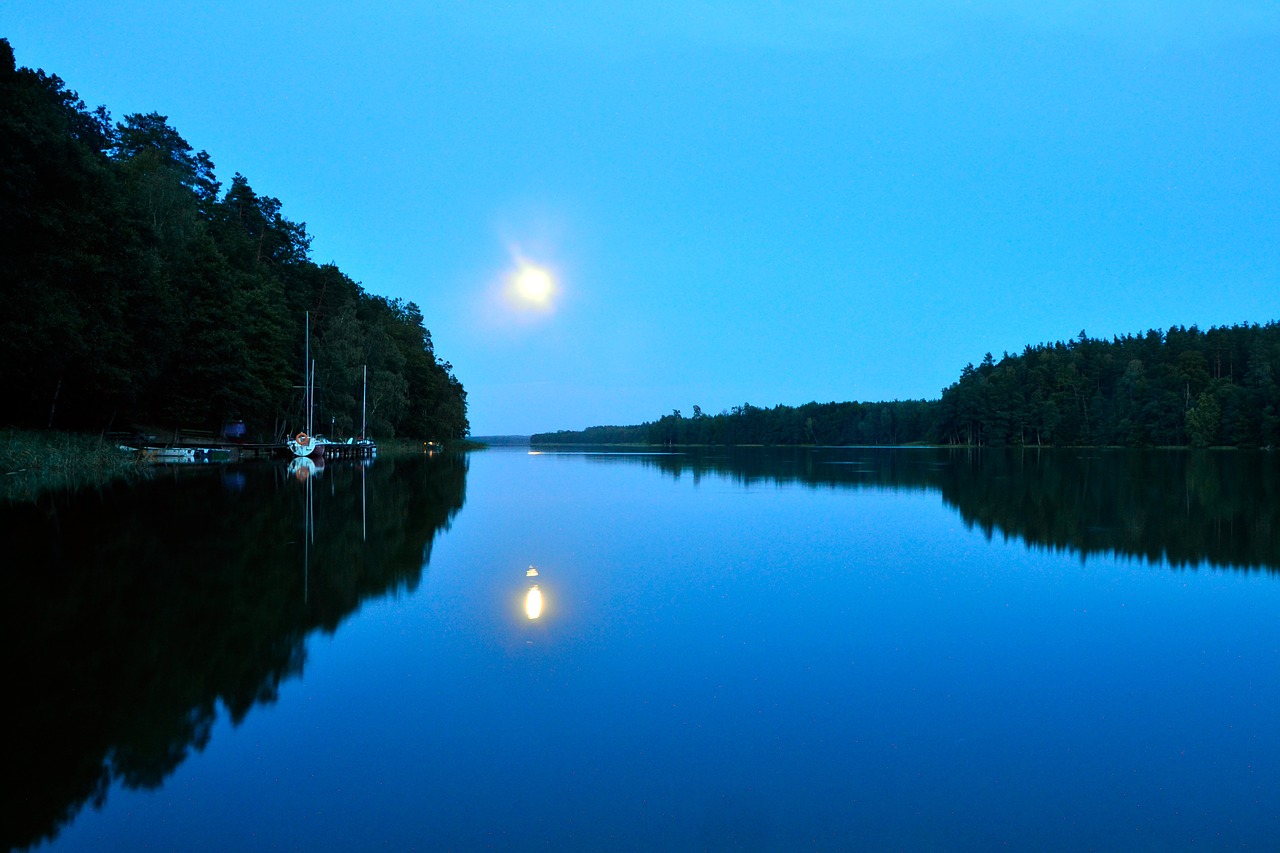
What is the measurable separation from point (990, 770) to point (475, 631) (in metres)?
5.00

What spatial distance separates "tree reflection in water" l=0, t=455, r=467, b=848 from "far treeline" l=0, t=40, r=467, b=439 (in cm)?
1241

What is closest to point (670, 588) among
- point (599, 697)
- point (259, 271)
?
point (599, 697)

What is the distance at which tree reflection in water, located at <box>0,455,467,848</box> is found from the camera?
5008mm

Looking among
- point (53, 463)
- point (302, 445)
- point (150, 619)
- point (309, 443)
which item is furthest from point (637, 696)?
point (309, 443)

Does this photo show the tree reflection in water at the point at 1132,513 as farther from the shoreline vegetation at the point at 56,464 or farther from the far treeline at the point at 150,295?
the far treeline at the point at 150,295

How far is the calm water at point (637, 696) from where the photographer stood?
14.0ft

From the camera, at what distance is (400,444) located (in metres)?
79.8

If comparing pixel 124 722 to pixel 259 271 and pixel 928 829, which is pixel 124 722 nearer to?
pixel 928 829

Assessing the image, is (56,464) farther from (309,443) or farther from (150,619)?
(150,619)

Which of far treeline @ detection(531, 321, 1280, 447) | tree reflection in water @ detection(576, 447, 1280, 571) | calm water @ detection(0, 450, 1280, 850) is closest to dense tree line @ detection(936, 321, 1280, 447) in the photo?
far treeline @ detection(531, 321, 1280, 447)

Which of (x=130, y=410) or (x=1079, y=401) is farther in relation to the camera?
(x=1079, y=401)

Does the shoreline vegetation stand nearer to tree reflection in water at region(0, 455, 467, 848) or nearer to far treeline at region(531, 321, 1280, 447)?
tree reflection in water at region(0, 455, 467, 848)

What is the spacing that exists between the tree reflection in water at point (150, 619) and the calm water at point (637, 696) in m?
0.04

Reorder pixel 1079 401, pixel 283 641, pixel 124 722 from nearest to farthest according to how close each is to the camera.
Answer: pixel 124 722 → pixel 283 641 → pixel 1079 401
